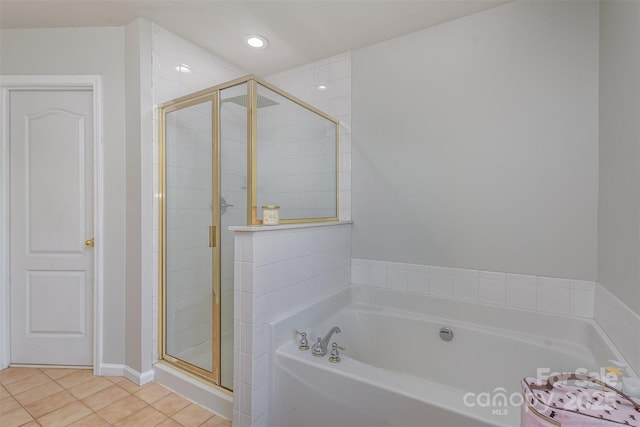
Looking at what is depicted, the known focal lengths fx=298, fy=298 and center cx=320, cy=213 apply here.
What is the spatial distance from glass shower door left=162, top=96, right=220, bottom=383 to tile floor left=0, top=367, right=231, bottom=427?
0.68ft

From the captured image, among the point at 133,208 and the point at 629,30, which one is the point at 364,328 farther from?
the point at 629,30

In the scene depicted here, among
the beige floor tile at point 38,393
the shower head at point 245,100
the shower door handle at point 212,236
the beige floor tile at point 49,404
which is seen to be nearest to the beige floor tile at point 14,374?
the beige floor tile at point 38,393

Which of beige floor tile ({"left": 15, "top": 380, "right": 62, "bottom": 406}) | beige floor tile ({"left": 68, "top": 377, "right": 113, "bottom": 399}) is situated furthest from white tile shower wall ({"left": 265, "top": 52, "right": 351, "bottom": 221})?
beige floor tile ({"left": 15, "top": 380, "right": 62, "bottom": 406})

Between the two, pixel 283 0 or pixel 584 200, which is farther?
pixel 283 0

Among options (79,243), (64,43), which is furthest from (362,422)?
(64,43)

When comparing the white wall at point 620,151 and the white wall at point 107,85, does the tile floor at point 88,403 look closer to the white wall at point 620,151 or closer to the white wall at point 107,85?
the white wall at point 107,85

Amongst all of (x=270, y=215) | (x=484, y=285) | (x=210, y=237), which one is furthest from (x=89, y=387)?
(x=484, y=285)

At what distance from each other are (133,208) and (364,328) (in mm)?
1766

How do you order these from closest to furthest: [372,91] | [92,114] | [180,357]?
[180,357] < [92,114] < [372,91]

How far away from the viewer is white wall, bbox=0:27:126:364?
204cm

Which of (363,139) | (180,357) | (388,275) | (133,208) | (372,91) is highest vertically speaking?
(372,91)

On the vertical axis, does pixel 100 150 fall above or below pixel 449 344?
above

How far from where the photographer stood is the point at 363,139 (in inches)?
91.2

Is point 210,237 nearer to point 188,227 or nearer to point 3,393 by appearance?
point 188,227
